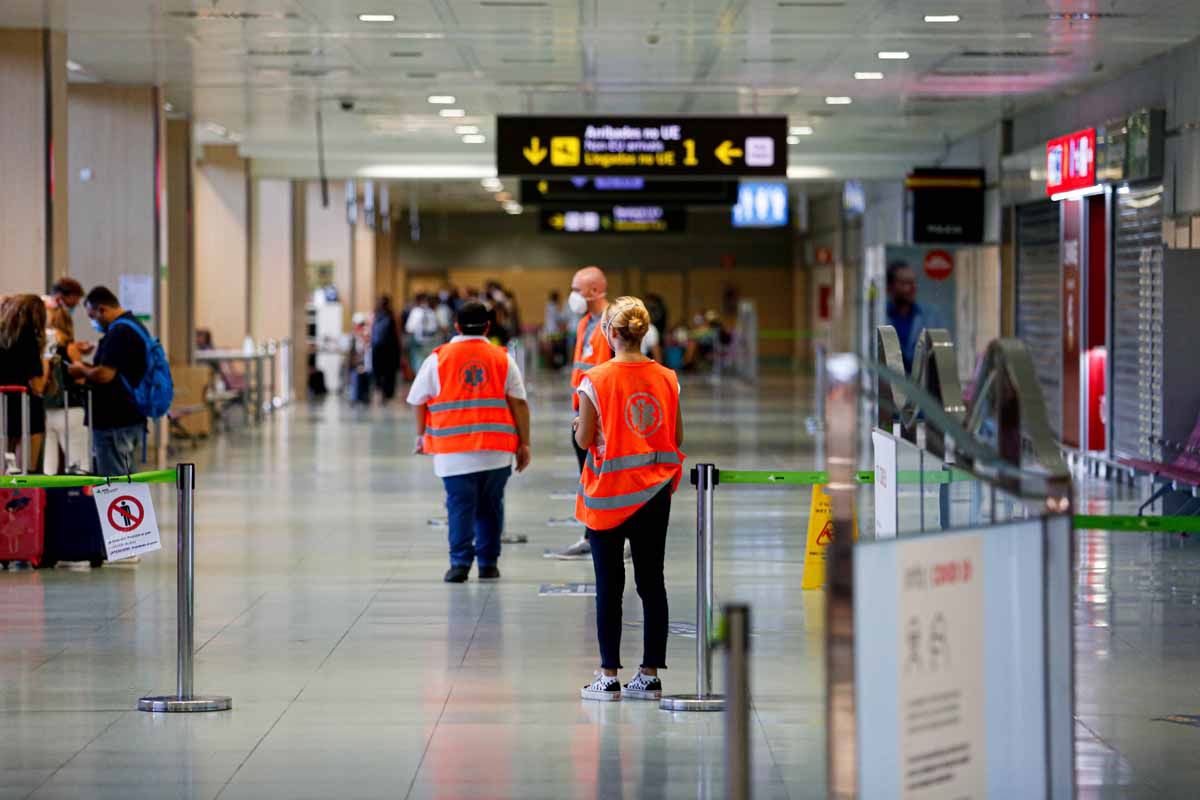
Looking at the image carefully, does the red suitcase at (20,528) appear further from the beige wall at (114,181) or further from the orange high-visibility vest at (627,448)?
the beige wall at (114,181)

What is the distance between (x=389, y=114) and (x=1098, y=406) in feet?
30.2

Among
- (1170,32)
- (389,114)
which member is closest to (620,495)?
(1170,32)

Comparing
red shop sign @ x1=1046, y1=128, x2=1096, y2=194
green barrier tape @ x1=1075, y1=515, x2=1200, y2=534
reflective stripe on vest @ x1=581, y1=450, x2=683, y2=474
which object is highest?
red shop sign @ x1=1046, y1=128, x2=1096, y2=194

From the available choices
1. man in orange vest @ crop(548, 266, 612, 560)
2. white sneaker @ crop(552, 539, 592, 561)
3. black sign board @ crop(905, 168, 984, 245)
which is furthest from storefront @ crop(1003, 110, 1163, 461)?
man in orange vest @ crop(548, 266, 612, 560)

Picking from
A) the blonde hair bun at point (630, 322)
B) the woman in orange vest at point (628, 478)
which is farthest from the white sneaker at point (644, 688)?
the blonde hair bun at point (630, 322)

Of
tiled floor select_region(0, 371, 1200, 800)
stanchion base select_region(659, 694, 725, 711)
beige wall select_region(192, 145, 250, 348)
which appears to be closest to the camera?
tiled floor select_region(0, 371, 1200, 800)

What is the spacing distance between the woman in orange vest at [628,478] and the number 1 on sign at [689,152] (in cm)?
1040

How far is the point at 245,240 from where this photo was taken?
26156mm

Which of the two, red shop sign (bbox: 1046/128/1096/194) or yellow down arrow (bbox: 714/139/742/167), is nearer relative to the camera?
red shop sign (bbox: 1046/128/1096/194)

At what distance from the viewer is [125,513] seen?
7.39m

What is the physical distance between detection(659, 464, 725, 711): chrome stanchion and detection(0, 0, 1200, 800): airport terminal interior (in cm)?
2

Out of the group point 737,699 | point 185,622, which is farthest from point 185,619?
point 737,699

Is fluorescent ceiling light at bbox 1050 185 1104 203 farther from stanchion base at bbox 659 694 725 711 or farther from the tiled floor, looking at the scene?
stanchion base at bbox 659 694 725 711

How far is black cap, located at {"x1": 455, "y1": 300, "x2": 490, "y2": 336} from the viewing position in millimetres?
9953
